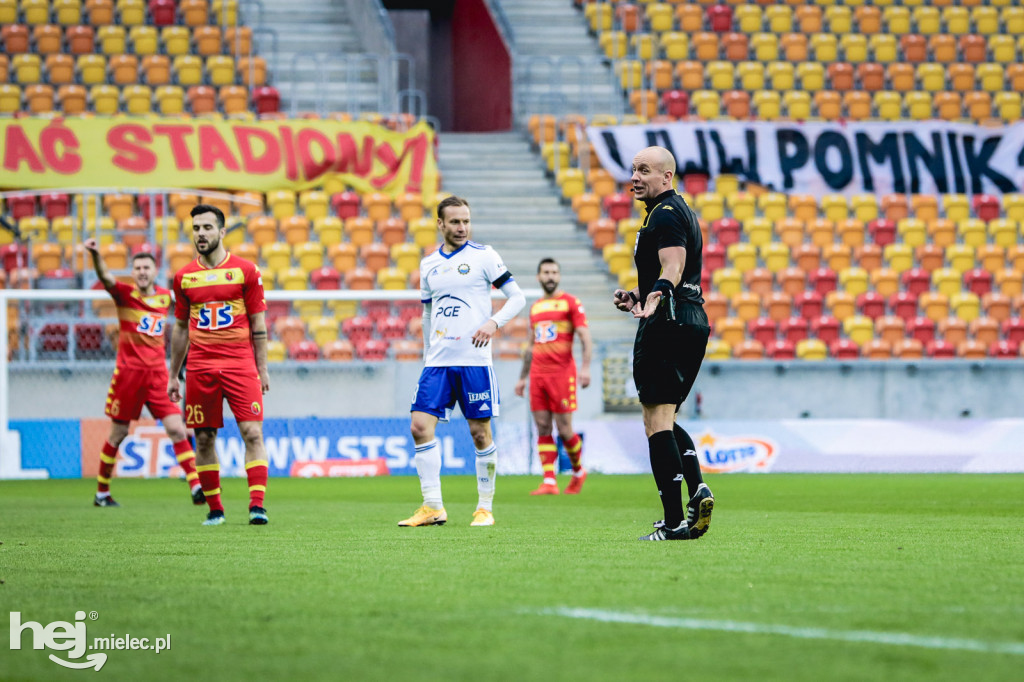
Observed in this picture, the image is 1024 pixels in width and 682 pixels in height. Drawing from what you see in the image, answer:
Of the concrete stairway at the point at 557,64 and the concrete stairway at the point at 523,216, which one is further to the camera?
the concrete stairway at the point at 557,64

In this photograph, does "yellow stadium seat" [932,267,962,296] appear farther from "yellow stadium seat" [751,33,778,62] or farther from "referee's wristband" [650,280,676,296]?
"referee's wristband" [650,280,676,296]

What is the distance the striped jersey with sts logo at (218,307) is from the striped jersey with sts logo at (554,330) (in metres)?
4.54

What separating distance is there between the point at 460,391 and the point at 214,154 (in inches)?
505

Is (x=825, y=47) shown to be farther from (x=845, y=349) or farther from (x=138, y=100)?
(x=138, y=100)

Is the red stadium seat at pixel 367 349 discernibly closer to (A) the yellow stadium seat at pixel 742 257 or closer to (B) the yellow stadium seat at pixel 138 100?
(A) the yellow stadium seat at pixel 742 257

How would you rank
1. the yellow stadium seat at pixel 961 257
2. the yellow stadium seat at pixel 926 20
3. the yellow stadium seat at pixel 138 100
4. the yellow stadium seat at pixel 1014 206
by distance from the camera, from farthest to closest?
the yellow stadium seat at pixel 926 20, the yellow stadium seat at pixel 138 100, the yellow stadium seat at pixel 1014 206, the yellow stadium seat at pixel 961 257

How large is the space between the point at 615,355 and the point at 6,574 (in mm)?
12029

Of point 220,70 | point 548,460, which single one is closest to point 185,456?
point 548,460

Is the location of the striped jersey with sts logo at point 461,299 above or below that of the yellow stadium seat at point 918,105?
below

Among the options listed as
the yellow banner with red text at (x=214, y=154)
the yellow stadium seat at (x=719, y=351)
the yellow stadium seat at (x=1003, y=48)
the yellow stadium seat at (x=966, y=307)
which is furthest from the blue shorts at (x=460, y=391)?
the yellow stadium seat at (x=1003, y=48)

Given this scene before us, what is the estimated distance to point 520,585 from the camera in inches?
201

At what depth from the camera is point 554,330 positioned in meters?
12.8

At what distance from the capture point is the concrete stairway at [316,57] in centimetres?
2392

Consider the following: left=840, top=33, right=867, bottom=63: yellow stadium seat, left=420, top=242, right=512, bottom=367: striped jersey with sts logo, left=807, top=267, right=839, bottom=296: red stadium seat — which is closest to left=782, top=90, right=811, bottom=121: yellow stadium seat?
left=840, top=33, right=867, bottom=63: yellow stadium seat
